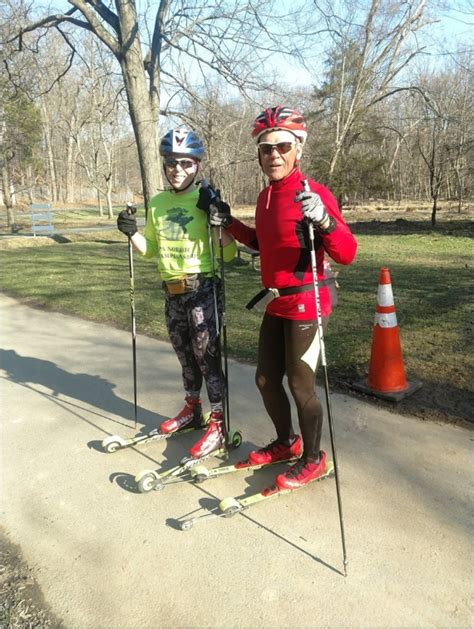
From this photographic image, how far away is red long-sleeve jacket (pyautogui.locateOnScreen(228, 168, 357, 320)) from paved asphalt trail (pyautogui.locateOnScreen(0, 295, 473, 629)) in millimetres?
1131

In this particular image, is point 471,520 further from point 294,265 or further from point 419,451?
point 294,265

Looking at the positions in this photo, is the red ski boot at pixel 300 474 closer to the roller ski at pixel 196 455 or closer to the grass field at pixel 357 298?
the roller ski at pixel 196 455

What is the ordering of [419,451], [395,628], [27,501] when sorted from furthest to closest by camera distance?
[419,451] → [27,501] → [395,628]

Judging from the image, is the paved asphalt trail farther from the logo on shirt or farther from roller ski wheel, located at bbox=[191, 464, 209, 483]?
the logo on shirt

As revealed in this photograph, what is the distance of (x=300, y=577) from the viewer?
88.4 inches

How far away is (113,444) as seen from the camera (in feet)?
11.3

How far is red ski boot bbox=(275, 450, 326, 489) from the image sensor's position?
2.85m

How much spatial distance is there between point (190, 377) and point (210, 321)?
1.74ft

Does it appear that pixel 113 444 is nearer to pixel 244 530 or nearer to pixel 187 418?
pixel 187 418

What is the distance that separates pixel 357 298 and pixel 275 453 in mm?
4881

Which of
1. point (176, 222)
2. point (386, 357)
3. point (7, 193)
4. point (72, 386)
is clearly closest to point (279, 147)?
point (176, 222)

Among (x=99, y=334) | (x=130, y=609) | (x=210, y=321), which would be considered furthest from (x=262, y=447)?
(x=99, y=334)

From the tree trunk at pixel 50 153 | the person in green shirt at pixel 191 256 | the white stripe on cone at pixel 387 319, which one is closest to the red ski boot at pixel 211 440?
the person in green shirt at pixel 191 256

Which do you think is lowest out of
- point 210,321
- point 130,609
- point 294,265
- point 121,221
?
point 130,609
